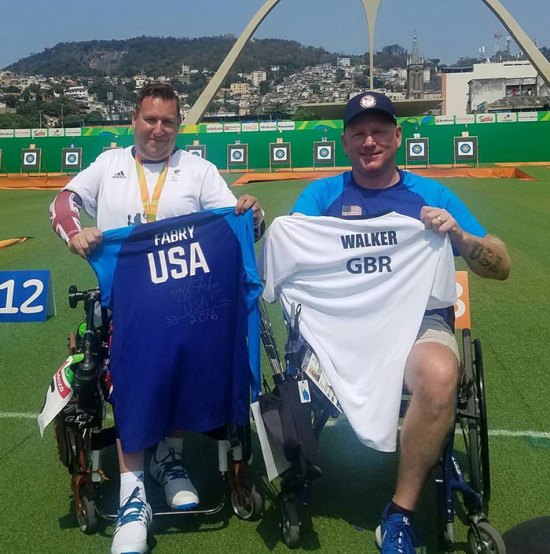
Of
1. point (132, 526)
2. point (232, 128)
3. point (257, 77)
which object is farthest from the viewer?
point (257, 77)

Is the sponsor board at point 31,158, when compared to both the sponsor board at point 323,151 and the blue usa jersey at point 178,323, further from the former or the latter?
the blue usa jersey at point 178,323

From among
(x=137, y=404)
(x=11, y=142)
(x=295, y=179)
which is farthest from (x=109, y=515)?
(x=11, y=142)

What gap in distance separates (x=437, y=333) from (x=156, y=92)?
1.61 metres

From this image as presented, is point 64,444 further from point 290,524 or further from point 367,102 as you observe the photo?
point 367,102

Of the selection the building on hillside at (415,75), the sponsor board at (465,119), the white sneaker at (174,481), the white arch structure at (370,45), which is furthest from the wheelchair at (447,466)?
the building on hillside at (415,75)

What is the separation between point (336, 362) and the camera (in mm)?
3023

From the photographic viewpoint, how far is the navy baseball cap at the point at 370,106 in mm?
3222

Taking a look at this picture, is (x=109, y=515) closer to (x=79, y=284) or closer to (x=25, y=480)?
(x=25, y=480)

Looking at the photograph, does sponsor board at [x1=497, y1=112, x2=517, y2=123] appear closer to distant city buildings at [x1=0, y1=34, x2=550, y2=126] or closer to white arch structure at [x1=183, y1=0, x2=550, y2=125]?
white arch structure at [x1=183, y1=0, x2=550, y2=125]

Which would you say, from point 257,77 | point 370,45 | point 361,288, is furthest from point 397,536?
point 257,77

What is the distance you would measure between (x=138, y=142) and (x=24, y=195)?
1825 cm

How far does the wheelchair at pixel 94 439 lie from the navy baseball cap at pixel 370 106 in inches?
55.4

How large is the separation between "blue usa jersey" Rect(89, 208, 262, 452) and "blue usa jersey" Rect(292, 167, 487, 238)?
45cm

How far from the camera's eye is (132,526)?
9.25 ft
